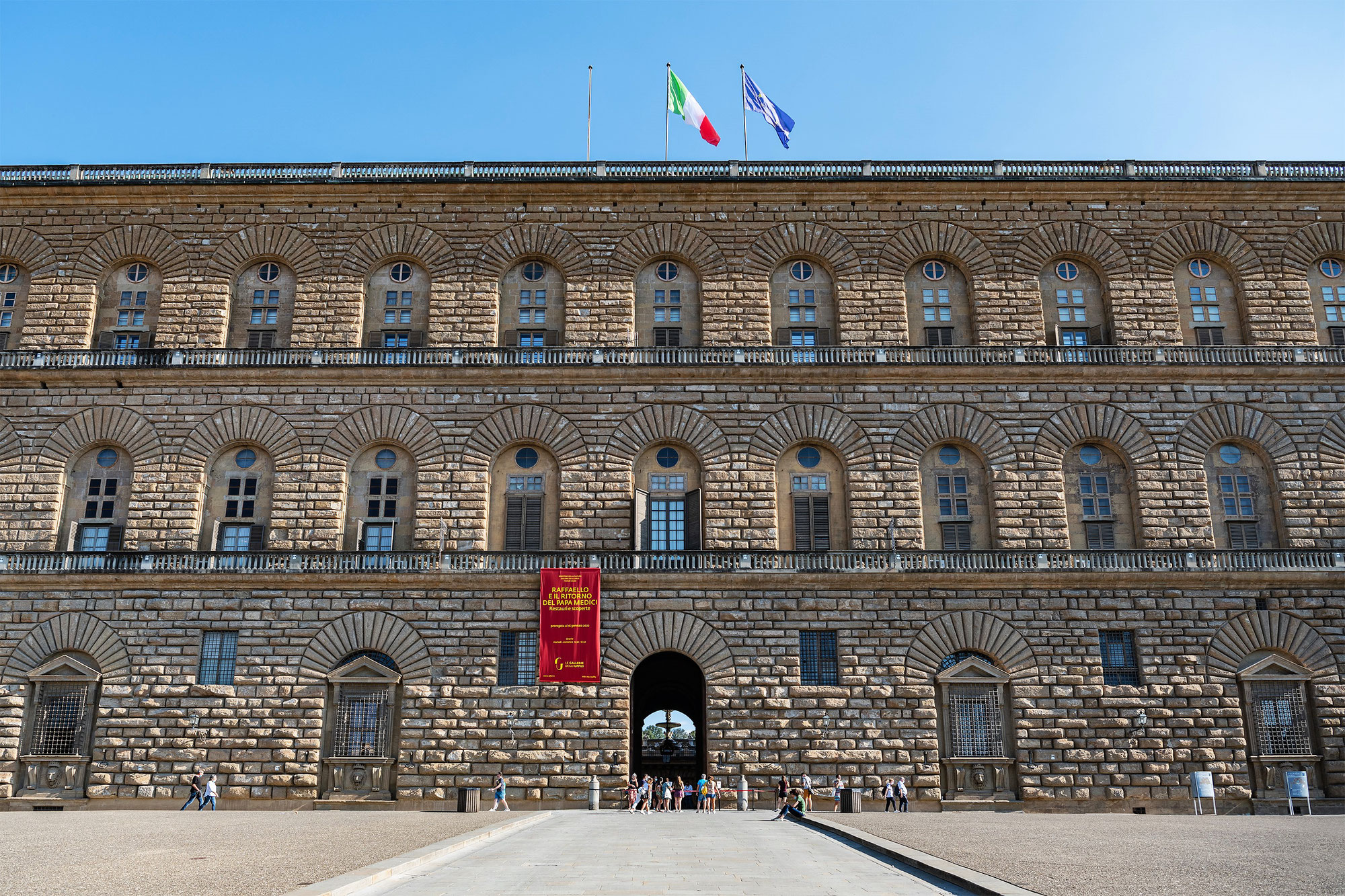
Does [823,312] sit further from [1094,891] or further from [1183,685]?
[1094,891]

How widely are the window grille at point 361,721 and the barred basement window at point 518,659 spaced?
303 cm

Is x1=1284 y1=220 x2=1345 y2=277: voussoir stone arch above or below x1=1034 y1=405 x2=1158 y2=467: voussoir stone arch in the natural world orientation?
above

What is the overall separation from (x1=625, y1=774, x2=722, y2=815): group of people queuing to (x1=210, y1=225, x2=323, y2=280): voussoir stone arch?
17.5 meters

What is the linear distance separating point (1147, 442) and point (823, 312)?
32.0 ft

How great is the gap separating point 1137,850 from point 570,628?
15.2 metres

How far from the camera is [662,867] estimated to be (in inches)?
555

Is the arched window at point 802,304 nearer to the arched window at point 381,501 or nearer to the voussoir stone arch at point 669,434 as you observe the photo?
the voussoir stone arch at point 669,434

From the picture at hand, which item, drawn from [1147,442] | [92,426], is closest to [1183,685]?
[1147,442]

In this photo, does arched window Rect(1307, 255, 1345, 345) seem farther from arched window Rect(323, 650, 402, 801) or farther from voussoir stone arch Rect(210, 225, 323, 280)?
voussoir stone arch Rect(210, 225, 323, 280)

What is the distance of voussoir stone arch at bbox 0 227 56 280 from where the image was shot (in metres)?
31.6

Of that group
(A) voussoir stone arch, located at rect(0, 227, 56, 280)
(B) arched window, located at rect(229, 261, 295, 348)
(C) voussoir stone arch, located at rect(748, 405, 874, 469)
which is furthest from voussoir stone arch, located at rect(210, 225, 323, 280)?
(C) voussoir stone arch, located at rect(748, 405, 874, 469)

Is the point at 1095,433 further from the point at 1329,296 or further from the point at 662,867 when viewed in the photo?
the point at 662,867

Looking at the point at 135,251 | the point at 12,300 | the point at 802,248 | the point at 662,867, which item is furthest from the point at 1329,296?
the point at 12,300

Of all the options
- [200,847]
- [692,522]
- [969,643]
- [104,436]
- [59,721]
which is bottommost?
[200,847]
